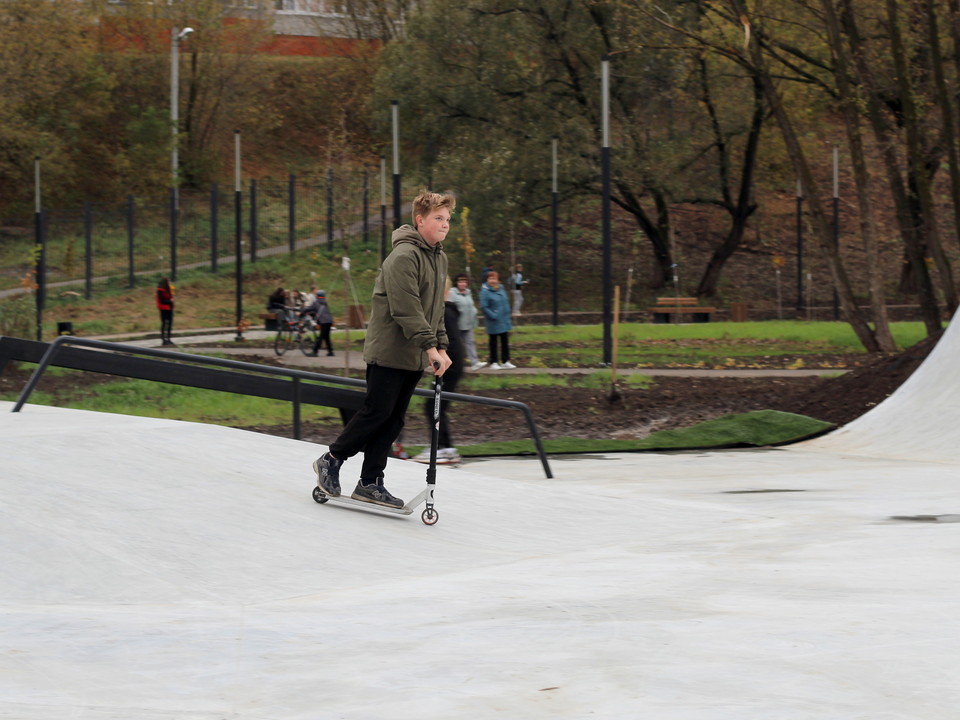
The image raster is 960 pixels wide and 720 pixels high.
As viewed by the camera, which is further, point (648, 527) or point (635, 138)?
point (635, 138)

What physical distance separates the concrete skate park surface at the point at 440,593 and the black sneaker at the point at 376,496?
0.12 meters

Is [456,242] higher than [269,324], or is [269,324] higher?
[456,242]

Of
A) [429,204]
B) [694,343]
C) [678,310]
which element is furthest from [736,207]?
[429,204]

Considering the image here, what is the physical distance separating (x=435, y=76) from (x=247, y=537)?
130ft

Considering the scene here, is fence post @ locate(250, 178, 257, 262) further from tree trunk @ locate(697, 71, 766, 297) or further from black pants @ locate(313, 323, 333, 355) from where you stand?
tree trunk @ locate(697, 71, 766, 297)

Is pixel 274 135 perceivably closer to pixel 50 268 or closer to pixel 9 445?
pixel 50 268

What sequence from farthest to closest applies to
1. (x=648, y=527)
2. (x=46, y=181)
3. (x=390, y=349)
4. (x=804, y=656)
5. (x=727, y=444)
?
(x=46, y=181) < (x=727, y=444) < (x=648, y=527) < (x=390, y=349) < (x=804, y=656)

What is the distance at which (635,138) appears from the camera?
142 feet

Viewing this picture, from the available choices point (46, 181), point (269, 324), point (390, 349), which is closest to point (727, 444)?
point (390, 349)

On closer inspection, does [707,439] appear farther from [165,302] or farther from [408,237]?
[165,302]

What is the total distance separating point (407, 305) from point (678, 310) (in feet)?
105

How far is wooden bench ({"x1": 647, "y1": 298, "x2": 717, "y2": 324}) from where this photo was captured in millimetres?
38344

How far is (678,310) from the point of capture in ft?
125

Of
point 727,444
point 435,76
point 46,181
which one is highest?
→ point 435,76
